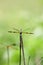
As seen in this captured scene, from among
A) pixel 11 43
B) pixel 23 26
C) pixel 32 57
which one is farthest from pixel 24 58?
pixel 23 26

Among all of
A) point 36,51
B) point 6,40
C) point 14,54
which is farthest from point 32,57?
point 6,40

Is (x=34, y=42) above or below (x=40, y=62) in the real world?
above

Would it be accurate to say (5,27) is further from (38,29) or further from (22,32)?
(38,29)

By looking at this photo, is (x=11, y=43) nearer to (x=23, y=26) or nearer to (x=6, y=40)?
(x=6, y=40)

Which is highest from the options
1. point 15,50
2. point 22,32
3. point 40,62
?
point 22,32

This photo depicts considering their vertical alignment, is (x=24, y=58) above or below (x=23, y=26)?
below

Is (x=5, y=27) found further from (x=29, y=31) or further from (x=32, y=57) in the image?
(x=32, y=57)
